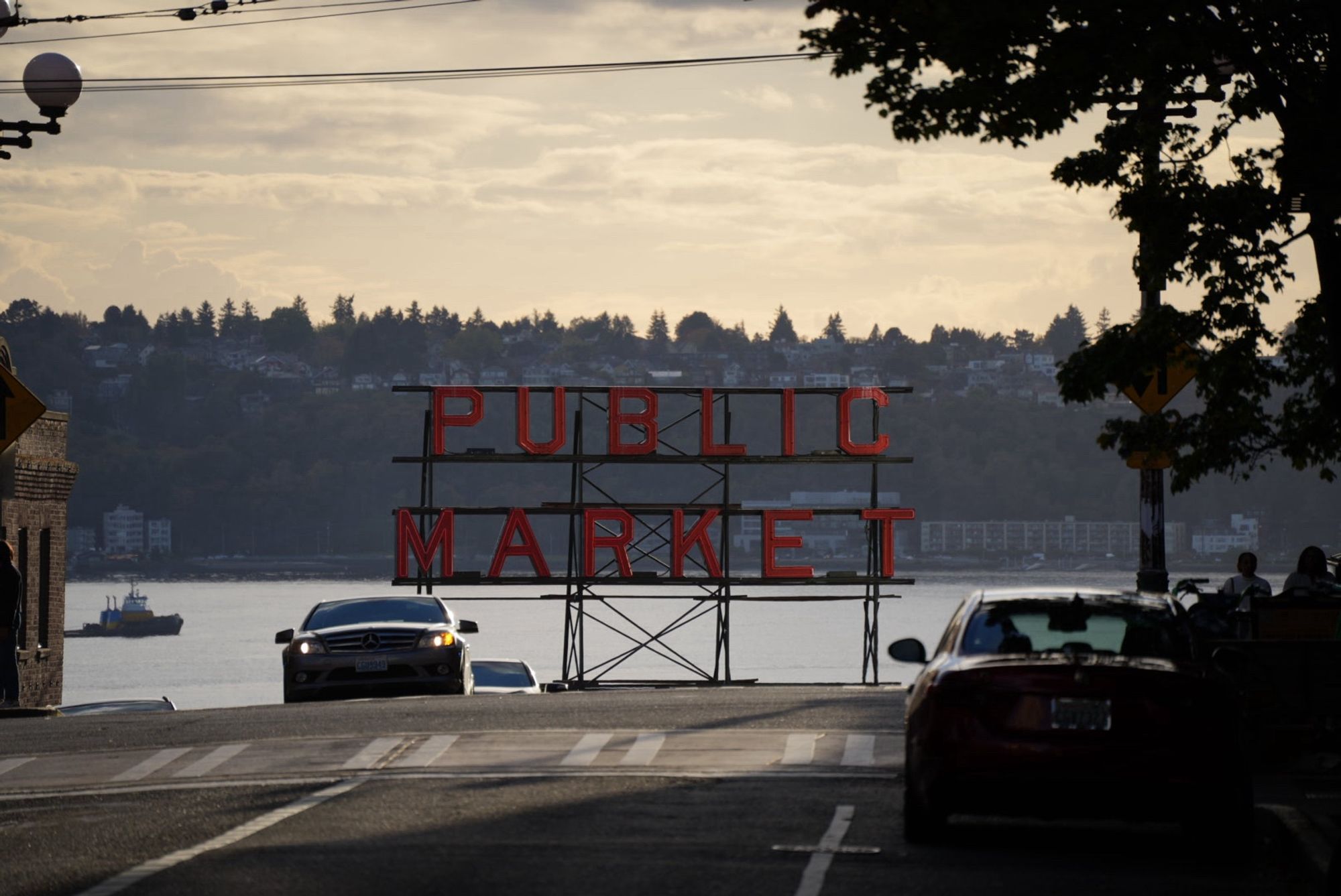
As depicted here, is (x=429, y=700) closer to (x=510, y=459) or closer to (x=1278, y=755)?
(x=1278, y=755)

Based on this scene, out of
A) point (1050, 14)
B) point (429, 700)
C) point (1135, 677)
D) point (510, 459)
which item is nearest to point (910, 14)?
point (1050, 14)

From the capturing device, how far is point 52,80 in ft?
72.1

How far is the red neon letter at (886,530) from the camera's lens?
48.3 m

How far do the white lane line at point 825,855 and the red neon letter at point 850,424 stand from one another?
Result: 115ft

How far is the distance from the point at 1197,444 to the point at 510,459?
31.2m

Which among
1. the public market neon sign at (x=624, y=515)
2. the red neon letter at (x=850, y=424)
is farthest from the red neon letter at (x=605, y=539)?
the red neon letter at (x=850, y=424)

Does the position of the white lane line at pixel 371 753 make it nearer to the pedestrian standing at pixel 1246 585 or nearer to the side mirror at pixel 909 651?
the side mirror at pixel 909 651

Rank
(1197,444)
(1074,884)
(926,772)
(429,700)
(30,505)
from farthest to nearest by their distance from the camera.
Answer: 1. (30,505)
2. (429,700)
3. (1197,444)
4. (926,772)
5. (1074,884)

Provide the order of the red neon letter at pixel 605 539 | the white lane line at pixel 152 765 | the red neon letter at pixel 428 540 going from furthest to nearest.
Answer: the red neon letter at pixel 428 540
the red neon letter at pixel 605 539
the white lane line at pixel 152 765

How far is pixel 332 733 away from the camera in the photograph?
19.4m

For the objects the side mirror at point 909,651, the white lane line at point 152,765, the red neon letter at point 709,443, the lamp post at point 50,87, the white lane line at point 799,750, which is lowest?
the white lane line at point 152,765

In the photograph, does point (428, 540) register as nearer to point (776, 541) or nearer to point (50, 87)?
point (776, 541)

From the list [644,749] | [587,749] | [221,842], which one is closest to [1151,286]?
[644,749]

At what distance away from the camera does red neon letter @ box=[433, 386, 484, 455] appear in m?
48.6
